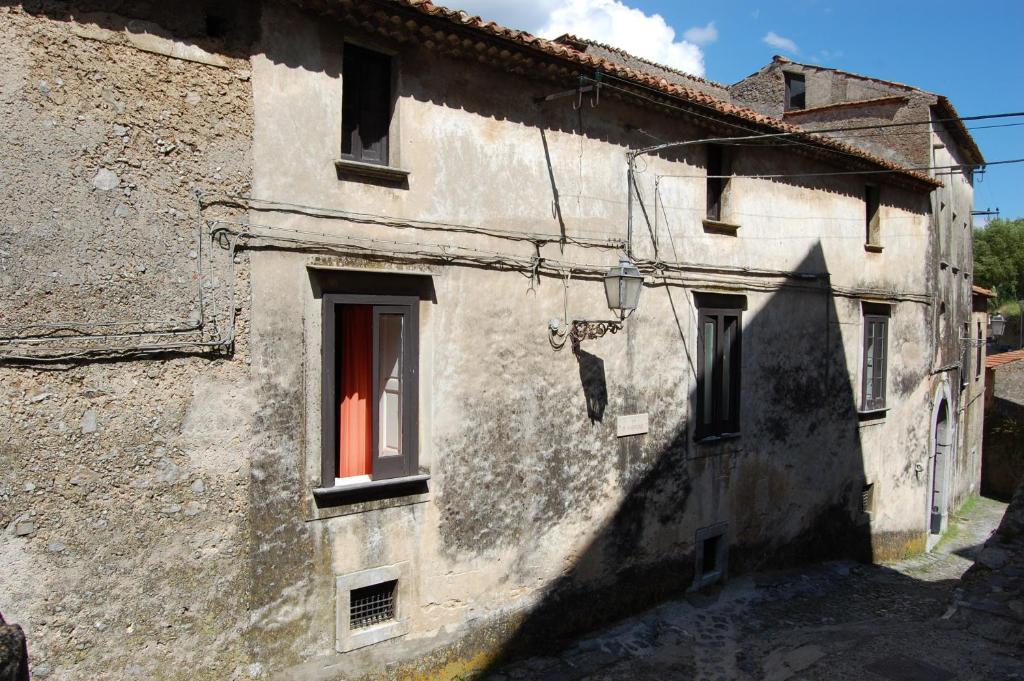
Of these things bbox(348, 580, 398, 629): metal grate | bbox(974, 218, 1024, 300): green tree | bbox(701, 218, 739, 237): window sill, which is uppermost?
bbox(974, 218, 1024, 300): green tree

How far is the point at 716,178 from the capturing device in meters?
10.2

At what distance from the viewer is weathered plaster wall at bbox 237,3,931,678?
614 centimetres

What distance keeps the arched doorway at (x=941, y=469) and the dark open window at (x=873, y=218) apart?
5271 mm

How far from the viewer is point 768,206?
10.8 m

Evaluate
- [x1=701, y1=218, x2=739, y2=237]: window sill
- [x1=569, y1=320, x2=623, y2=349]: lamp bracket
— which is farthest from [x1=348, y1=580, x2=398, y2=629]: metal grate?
[x1=701, y1=218, x2=739, y2=237]: window sill

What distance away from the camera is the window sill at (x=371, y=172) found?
6363mm

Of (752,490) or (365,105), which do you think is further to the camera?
(752,490)

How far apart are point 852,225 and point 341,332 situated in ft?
31.3

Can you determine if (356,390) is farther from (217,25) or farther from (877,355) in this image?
(877,355)

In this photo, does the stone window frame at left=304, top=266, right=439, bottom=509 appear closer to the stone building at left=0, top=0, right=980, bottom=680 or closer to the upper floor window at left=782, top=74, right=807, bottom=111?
the stone building at left=0, top=0, right=980, bottom=680

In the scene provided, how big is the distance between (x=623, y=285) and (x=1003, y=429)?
65.2ft

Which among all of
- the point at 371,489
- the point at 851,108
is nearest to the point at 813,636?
the point at 371,489

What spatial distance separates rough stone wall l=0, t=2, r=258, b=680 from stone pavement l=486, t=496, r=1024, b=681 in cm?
342

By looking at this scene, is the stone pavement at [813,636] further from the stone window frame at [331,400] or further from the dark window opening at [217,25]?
the dark window opening at [217,25]
